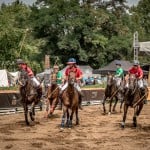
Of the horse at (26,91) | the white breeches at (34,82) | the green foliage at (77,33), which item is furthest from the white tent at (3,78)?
the horse at (26,91)

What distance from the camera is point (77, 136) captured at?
15461mm

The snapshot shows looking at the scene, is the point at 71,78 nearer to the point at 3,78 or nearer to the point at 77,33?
the point at 3,78

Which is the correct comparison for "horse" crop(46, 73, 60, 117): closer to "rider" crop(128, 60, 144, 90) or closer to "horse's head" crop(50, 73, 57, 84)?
"horse's head" crop(50, 73, 57, 84)

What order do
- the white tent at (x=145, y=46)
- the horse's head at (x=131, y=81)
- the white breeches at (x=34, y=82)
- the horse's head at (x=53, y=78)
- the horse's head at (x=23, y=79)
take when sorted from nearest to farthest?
the horse's head at (x=131, y=81) → the horse's head at (x=23, y=79) → the white breeches at (x=34, y=82) → the horse's head at (x=53, y=78) → the white tent at (x=145, y=46)

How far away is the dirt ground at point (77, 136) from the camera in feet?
43.8

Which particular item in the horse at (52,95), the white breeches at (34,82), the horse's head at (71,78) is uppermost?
the horse's head at (71,78)

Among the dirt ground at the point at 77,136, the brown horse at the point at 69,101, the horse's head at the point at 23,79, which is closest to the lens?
the dirt ground at the point at 77,136

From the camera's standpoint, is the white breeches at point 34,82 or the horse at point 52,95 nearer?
the white breeches at point 34,82

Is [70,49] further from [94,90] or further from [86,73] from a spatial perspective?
[94,90]

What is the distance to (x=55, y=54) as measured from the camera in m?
64.4

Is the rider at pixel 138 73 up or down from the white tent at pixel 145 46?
down

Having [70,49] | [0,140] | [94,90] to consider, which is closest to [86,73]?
[70,49]

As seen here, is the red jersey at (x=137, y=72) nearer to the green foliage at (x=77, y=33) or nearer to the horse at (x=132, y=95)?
the horse at (x=132, y=95)

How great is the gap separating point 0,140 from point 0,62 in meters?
29.4
